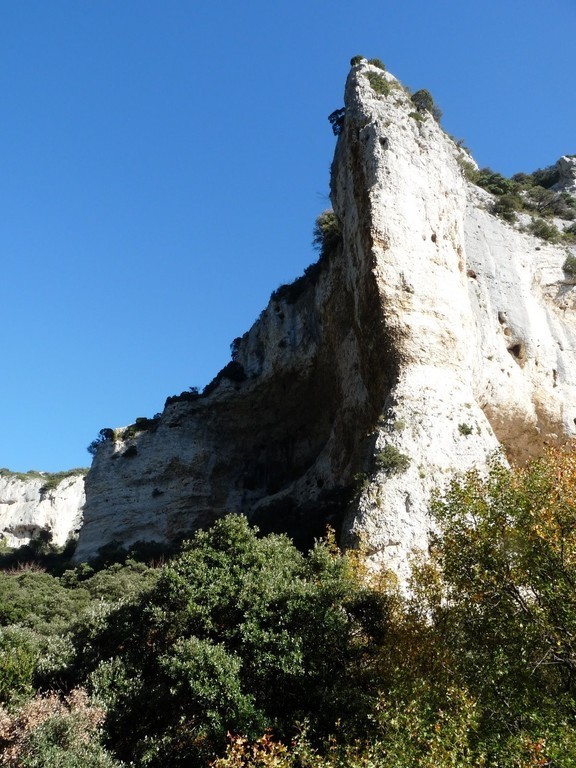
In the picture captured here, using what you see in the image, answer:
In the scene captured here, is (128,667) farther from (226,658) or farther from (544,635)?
(544,635)

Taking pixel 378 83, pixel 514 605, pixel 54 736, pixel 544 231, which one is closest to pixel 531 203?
pixel 544 231

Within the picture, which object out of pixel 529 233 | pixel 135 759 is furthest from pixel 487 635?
pixel 529 233

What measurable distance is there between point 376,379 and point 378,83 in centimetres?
1416

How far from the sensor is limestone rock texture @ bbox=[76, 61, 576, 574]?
2341 centimetres

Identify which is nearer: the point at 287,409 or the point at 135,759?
the point at 135,759

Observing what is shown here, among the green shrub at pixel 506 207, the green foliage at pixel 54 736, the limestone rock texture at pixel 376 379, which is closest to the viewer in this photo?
the green foliage at pixel 54 736

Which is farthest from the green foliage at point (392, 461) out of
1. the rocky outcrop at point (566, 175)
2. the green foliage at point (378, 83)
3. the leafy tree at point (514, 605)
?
the rocky outcrop at point (566, 175)

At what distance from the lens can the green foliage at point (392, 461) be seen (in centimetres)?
2184

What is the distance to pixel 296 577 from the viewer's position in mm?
15359

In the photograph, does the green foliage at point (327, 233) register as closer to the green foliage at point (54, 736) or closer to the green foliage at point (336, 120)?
the green foliage at point (336, 120)

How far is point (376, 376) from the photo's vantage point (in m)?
26.5

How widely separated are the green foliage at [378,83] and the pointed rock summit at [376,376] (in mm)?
102

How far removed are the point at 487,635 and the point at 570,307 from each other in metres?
26.1

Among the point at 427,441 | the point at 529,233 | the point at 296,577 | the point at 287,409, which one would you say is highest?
the point at 529,233
